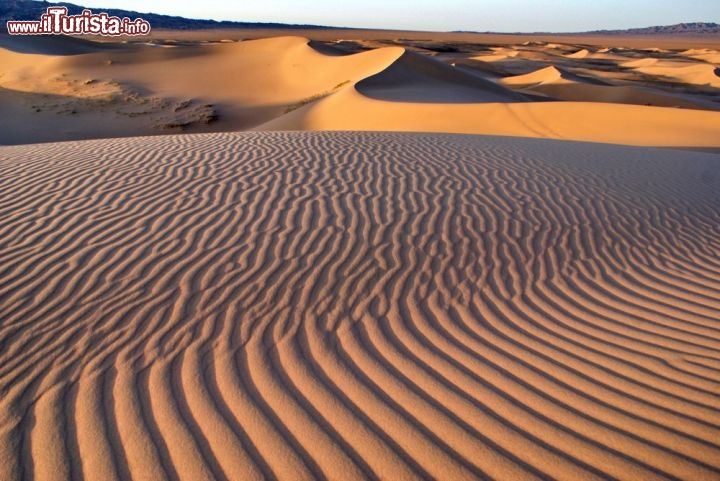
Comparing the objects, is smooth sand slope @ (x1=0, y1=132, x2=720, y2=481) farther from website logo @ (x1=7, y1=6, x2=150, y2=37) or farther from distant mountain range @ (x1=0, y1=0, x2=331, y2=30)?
distant mountain range @ (x1=0, y1=0, x2=331, y2=30)

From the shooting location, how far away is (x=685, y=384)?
3098 mm

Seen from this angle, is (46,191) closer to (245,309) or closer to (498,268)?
(245,309)

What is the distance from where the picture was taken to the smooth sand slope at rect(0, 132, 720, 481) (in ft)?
8.47

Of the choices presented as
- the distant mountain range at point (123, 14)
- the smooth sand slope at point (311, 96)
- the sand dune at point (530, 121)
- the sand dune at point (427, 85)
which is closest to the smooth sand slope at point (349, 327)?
the sand dune at point (530, 121)

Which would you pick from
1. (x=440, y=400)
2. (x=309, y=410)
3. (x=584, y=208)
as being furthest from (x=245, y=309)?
(x=584, y=208)

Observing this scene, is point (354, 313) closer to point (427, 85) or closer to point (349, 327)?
point (349, 327)

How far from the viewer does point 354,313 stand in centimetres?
388

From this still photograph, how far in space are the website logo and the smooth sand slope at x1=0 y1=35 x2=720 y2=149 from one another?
10.0m

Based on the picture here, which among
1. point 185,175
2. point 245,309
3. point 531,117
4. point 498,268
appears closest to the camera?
point 245,309

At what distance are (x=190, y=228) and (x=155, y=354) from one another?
1.83m

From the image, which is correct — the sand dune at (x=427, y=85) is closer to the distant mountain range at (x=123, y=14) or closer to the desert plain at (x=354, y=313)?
the desert plain at (x=354, y=313)

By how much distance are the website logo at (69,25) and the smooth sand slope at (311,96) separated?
10031 mm

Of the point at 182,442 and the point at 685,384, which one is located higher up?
the point at 685,384

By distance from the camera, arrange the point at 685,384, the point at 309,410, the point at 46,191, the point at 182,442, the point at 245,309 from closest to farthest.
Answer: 1. the point at 182,442
2. the point at 309,410
3. the point at 685,384
4. the point at 245,309
5. the point at 46,191
